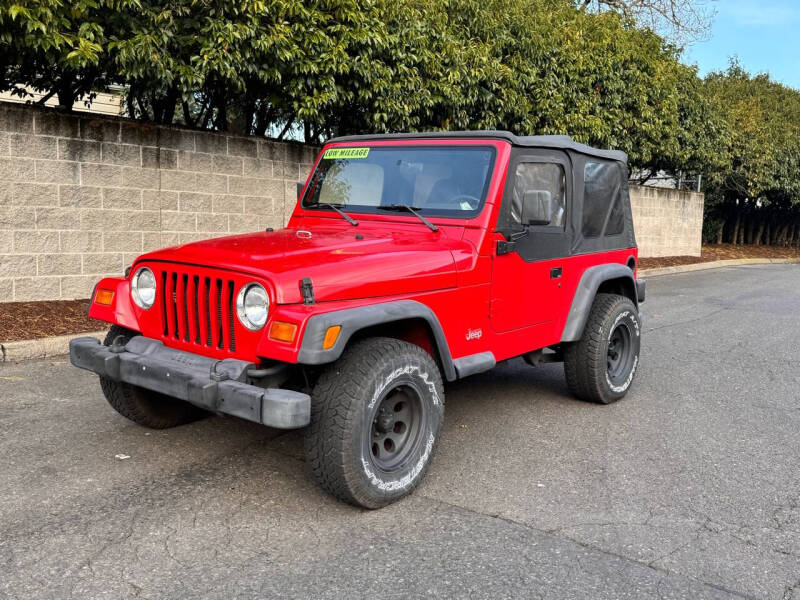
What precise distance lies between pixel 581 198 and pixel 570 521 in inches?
102

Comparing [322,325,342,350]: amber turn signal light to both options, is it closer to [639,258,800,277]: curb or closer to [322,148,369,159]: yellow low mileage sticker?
[322,148,369,159]: yellow low mileage sticker

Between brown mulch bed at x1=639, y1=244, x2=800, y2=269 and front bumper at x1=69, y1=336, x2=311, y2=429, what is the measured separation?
15296mm

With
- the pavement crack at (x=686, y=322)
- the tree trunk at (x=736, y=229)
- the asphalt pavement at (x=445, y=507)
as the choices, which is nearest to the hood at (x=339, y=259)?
the asphalt pavement at (x=445, y=507)

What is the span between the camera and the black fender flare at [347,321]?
3.28 meters

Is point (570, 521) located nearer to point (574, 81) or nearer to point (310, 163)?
point (310, 163)

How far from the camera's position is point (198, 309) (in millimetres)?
3715

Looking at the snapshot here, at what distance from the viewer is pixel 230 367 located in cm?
347

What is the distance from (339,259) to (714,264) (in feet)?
63.8

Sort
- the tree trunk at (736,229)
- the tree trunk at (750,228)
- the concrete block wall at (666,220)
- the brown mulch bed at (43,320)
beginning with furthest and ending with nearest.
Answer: the tree trunk at (750,228) → the tree trunk at (736,229) → the concrete block wall at (666,220) → the brown mulch bed at (43,320)

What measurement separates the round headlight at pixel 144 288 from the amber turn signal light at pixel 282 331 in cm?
94

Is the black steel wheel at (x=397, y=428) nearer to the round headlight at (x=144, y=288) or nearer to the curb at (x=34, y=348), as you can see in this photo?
the round headlight at (x=144, y=288)

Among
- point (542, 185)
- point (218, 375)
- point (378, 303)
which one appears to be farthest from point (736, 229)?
point (218, 375)

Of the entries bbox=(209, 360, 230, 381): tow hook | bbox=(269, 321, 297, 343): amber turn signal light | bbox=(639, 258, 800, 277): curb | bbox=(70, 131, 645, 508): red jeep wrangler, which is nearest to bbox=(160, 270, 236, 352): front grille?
bbox=(70, 131, 645, 508): red jeep wrangler

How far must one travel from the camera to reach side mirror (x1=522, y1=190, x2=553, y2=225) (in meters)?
4.57
